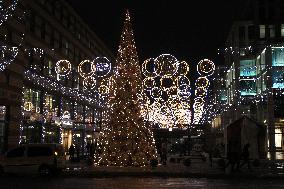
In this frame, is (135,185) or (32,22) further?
(32,22)

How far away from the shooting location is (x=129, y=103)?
3102 centimetres

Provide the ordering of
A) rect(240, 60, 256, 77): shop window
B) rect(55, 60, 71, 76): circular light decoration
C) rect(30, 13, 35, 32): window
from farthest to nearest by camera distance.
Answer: rect(240, 60, 256, 77): shop window → rect(30, 13, 35, 32): window → rect(55, 60, 71, 76): circular light decoration

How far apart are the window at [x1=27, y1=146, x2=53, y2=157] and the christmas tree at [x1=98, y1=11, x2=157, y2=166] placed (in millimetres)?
5409

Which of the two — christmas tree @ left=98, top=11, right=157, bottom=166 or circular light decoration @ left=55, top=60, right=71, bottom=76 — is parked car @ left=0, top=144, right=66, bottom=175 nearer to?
christmas tree @ left=98, top=11, right=157, bottom=166

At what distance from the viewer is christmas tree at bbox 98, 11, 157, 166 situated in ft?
102

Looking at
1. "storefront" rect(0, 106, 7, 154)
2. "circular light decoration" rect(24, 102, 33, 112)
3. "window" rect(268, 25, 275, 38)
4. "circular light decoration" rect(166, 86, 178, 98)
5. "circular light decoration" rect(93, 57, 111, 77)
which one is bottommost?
"storefront" rect(0, 106, 7, 154)

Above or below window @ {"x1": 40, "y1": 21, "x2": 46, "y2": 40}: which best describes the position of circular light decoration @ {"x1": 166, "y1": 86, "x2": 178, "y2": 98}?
below

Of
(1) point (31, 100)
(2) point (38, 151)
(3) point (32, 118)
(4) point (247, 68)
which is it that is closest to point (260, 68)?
(4) point (247, 68)

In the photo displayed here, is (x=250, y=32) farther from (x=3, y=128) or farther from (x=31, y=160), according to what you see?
(x=31, y=160)

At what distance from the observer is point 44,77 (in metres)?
50.8

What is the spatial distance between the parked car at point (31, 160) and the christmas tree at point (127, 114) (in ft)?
17.3

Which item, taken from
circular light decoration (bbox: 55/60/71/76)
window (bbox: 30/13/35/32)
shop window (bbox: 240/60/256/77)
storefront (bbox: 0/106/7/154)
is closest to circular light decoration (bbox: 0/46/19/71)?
circular light decoration (bbox: 55/60/71/76)

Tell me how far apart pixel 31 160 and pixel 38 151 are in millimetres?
589

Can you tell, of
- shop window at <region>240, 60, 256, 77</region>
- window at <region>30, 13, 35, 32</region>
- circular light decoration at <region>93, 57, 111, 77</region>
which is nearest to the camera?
circular light decoration at <region>93, 57, 111, 77</region>
